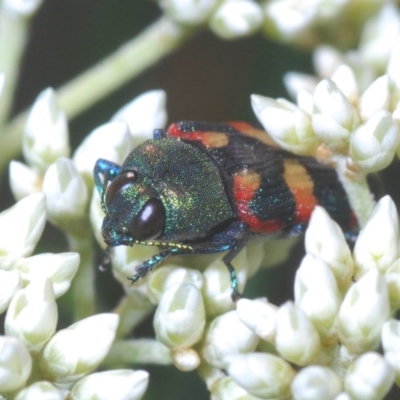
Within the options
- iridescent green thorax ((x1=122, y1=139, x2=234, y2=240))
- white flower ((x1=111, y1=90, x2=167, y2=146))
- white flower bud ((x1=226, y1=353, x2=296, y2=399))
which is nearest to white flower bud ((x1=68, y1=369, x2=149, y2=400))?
white flower bud ((x1=226, y1=353, x2=296, y2=399))

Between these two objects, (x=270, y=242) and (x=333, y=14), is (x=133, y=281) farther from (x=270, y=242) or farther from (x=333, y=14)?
(x=333, y=14)

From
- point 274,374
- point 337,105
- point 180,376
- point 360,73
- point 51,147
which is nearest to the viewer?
point 274,374

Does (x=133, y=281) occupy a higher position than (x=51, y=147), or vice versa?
(x=51, y=147)

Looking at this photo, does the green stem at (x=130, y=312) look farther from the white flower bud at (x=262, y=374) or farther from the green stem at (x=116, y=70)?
the green stem at (x=116, y=70)

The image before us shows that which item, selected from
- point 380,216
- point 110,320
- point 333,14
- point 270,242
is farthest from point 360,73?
point 110,320

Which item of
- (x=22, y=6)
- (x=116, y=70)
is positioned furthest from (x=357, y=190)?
(x=22, y=6)

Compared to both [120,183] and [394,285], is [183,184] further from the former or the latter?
[394,285]
